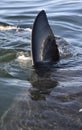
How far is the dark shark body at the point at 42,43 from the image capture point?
5.95 m

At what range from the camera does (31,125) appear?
440 cm

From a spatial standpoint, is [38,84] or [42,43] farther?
[42,43]

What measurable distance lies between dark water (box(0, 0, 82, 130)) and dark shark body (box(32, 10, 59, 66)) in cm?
19

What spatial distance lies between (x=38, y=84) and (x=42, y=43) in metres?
0.83

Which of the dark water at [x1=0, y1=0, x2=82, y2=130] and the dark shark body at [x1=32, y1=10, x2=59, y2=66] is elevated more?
the dark shark body at [x1=32, y1=10, x2=59, y2=66]

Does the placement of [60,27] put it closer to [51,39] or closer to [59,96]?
[51,39]

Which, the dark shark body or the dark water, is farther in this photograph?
the dark shark body

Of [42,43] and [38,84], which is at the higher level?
[42,43]

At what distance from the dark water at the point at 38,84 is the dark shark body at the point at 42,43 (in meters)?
0.19

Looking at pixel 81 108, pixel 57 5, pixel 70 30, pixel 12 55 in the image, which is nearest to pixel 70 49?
pixel 12 55

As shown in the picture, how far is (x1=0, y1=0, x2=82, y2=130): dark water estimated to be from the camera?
4.52 m

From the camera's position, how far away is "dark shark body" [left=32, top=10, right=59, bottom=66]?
5945 millimetres

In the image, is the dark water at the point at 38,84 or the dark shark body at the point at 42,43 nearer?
the dark water at the point at 38,84

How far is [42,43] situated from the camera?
615cm
